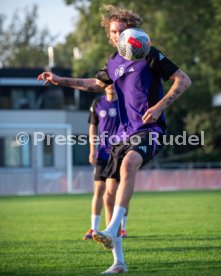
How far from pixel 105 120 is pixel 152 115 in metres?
4.49

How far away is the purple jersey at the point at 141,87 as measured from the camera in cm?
741

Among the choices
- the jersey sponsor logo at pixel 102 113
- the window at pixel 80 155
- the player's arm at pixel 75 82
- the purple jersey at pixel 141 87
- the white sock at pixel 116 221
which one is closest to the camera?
the white sock at pixel 116 221

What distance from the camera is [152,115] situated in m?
7.11

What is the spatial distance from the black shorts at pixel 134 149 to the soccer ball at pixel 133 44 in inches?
30.8

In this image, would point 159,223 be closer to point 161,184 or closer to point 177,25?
point 161,184

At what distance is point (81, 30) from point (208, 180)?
26.2m

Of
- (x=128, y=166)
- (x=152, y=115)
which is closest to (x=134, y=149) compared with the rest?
(x=128, y=166)

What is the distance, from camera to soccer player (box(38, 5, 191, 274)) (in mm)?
7102

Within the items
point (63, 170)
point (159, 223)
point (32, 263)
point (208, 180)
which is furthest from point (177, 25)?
point (32, 263)

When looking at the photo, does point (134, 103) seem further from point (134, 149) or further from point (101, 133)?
point (101, 133)

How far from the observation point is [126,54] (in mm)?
7449

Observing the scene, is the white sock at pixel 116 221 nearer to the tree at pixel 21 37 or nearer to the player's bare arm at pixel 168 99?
the player's bare arm at pixel 168 99

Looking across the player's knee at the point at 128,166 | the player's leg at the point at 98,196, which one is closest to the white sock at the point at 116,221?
the player's knee at the point at 128,166

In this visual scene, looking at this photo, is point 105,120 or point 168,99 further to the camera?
point 105,120
